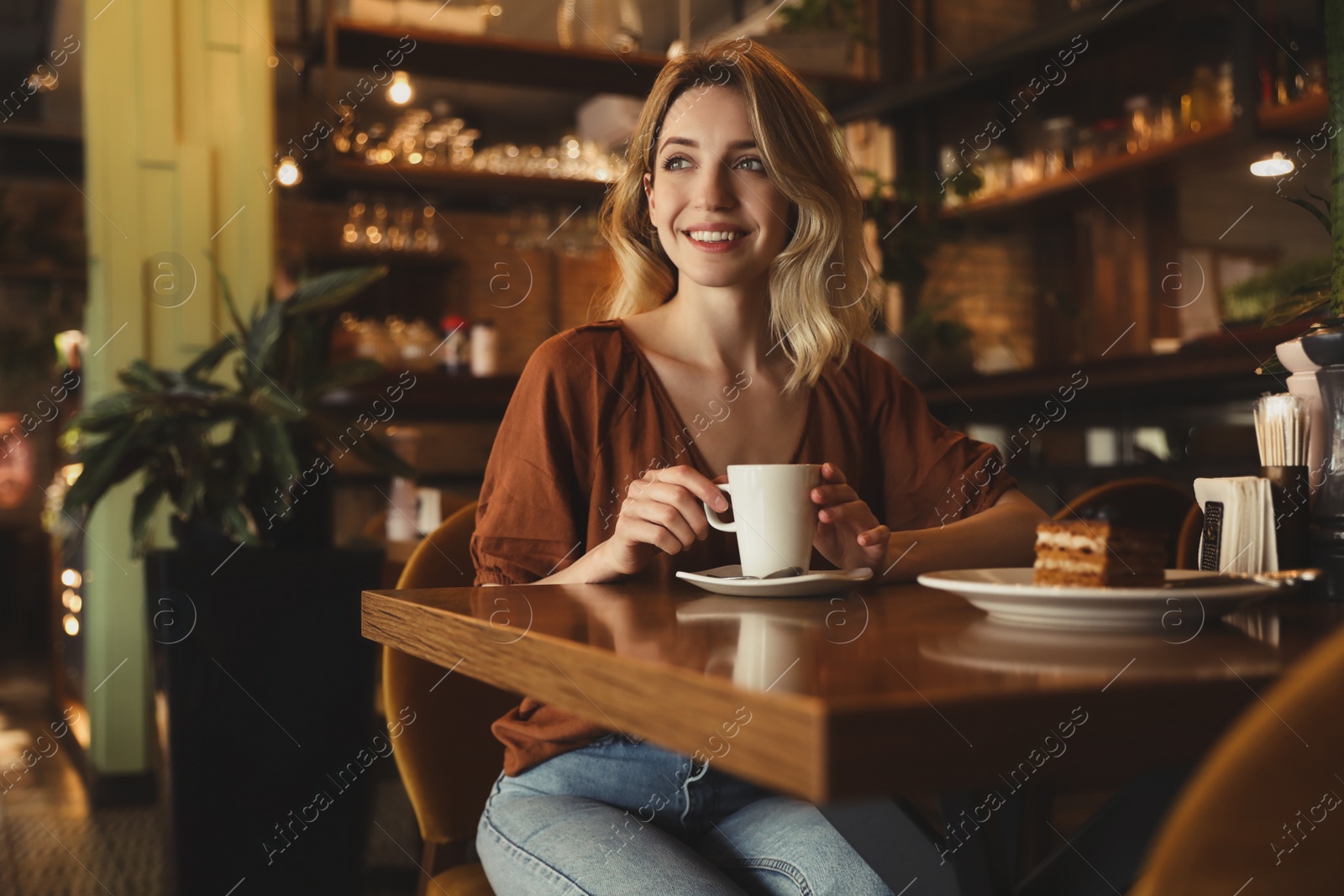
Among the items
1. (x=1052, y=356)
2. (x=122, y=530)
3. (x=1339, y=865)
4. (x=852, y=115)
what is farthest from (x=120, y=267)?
(x=1052, y=356)

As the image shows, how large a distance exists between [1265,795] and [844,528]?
62 cm

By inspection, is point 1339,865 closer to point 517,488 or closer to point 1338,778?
point 1338,778

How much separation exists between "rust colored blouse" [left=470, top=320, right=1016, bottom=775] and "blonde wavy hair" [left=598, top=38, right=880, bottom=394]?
0.20ft

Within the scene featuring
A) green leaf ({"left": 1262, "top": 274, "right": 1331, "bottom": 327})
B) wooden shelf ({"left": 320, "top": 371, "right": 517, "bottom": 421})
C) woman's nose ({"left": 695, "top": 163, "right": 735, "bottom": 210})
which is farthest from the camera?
wooden shelf ({"left": 320, "top": 371, "right": 517, "bottom": 421})

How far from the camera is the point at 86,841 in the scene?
2.83m

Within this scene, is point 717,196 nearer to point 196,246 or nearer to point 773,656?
point 773,656

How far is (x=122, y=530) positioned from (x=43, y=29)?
3.81m

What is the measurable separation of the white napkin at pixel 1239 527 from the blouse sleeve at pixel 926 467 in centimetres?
35

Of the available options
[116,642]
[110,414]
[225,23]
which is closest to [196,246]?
[225,23]

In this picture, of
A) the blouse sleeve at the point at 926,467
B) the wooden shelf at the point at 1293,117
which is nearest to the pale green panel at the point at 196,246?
the blouse sleeve at the point at 926,467

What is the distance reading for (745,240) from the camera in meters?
1.35

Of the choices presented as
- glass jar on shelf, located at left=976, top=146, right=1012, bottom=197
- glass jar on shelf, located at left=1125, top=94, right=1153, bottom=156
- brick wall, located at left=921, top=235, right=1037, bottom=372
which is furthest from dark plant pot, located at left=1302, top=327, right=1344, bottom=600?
brick wall, located at left=921, top=235, right=1037, bottom=372

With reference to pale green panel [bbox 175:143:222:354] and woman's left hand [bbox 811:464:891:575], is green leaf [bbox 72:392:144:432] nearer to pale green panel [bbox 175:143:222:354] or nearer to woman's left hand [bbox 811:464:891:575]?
pale green panel [bbox 175:143:222:354]

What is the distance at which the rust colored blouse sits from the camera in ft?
3.93
